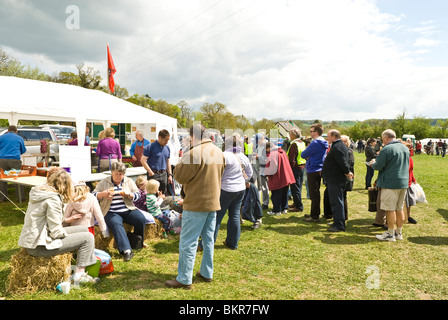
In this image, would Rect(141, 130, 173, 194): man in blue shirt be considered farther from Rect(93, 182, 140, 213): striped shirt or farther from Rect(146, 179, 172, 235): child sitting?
Rect(93, 182, 140, 213): striped shirt

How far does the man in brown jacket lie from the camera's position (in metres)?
3.22

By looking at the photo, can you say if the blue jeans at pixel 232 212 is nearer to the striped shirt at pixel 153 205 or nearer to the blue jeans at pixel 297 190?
the striped shirt at pixel 153 205

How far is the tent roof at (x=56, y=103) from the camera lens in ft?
23.9

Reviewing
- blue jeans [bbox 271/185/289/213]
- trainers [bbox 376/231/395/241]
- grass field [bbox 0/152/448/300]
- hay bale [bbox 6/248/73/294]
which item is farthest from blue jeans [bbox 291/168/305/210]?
hay bale [bbox 6/248/73/294]

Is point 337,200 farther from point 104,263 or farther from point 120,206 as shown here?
point 104,263

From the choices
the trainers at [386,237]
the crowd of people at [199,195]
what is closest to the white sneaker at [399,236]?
the crowd of people at [199,195]

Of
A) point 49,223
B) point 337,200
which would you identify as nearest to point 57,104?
point 49,223

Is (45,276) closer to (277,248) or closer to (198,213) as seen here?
(198,213)

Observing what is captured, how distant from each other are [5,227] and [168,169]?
10.7ft

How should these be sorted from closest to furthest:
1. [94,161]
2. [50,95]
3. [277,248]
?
[277,248] < [50,95] < [94,161]

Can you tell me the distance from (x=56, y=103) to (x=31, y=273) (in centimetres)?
579

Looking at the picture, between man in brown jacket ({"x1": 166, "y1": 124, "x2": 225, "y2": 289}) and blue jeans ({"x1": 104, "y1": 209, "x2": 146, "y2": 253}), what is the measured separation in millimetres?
1330

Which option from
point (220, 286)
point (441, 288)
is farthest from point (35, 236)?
point (441, 288)
